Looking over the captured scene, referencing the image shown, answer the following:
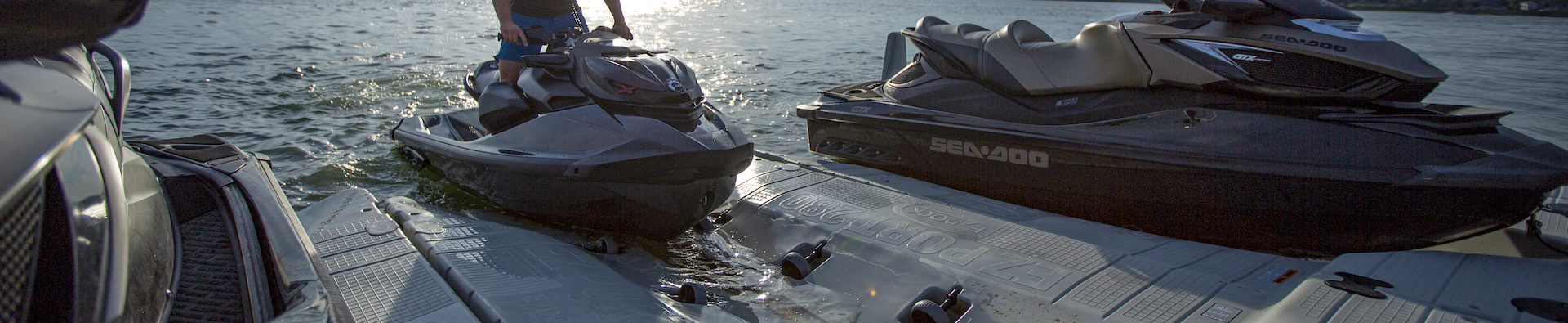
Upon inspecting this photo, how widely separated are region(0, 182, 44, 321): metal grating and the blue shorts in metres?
2.47

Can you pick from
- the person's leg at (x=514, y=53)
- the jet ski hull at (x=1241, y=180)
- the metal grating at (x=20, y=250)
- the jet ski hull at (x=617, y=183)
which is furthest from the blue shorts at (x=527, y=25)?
the metal grating at (x=20, y=250)

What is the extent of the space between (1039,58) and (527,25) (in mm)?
2308

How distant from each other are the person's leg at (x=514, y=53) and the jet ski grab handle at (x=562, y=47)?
0.19m

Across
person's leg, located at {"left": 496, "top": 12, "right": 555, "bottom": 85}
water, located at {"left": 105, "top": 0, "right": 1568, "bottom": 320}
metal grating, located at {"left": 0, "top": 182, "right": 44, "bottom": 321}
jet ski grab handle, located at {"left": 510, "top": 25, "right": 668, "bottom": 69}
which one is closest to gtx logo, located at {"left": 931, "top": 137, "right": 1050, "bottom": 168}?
water, located at {"left": 105, "top": 0, "right": 1568, "bottom": 320}

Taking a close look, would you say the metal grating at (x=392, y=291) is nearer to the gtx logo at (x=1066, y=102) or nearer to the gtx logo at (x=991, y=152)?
the gtx logo at (x=991, y=152)

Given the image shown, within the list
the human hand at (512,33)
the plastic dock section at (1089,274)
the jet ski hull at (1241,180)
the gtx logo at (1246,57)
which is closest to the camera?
the plastic dock section at (1089,274)

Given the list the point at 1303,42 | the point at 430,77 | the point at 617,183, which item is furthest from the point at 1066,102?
the point at 430,77

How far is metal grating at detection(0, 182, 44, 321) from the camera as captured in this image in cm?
85

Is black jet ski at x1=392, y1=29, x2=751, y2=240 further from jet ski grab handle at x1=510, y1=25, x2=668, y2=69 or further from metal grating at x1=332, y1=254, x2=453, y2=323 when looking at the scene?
metal grating at x1=332, y1=254, x2=453, y2=323

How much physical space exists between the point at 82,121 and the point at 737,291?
1.76 meters

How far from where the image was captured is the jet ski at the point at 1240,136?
2518 millimetres

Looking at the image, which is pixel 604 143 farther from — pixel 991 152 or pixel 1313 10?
pixel 1313 10

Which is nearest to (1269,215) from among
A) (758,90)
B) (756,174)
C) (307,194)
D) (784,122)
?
(756,174)

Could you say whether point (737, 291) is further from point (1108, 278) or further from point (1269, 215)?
point (1269, 215)
